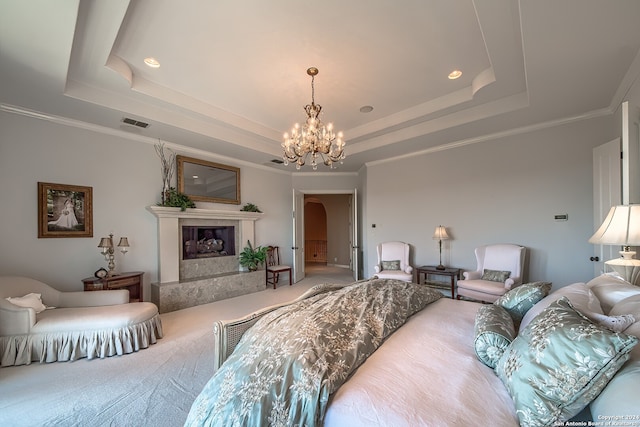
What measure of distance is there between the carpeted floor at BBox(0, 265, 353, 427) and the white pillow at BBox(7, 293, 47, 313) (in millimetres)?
576

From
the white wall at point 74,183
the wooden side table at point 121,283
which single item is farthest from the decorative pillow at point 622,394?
the white wall at point 74,183

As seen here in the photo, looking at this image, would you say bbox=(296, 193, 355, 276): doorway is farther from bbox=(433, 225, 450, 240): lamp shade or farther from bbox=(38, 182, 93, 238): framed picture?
bbox=(38, 182, 93, 238): framed picture

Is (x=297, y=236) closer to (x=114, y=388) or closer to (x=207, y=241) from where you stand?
(x=207, y=241)

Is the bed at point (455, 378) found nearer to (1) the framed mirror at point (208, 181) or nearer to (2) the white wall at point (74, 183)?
(2) the white wall at point (74, 183)

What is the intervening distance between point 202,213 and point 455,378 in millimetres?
4569

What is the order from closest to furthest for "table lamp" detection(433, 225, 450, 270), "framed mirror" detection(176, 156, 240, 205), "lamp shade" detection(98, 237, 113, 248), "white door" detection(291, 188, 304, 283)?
"lamp shade" detection(98, 237, 113, 248)
"table lamp" detection(433, 225, 450, 270)
"framed mirror" detection(176, 156, 240, 205)
"white door" detection(291, 188, 304, 283)

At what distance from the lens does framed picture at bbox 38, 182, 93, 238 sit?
132 inches

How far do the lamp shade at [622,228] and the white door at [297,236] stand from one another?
202 inches

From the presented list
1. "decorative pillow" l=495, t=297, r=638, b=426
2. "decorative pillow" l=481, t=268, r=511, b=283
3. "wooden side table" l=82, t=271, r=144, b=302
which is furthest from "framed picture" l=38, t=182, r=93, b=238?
"decorative pillow" l=481, t=268, r=511, b=283

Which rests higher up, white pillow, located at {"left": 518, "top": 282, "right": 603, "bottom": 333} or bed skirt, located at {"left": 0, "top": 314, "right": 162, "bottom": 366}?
white pillow, located at {"left": 518, "top": 282, "right": 603, "bottom": 333}

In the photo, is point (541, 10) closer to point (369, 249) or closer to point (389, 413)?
point (389, 413)

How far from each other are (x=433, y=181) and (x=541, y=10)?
3.31m

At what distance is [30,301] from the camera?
2.73 m

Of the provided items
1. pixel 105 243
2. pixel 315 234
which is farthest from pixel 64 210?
pixel 315 234
